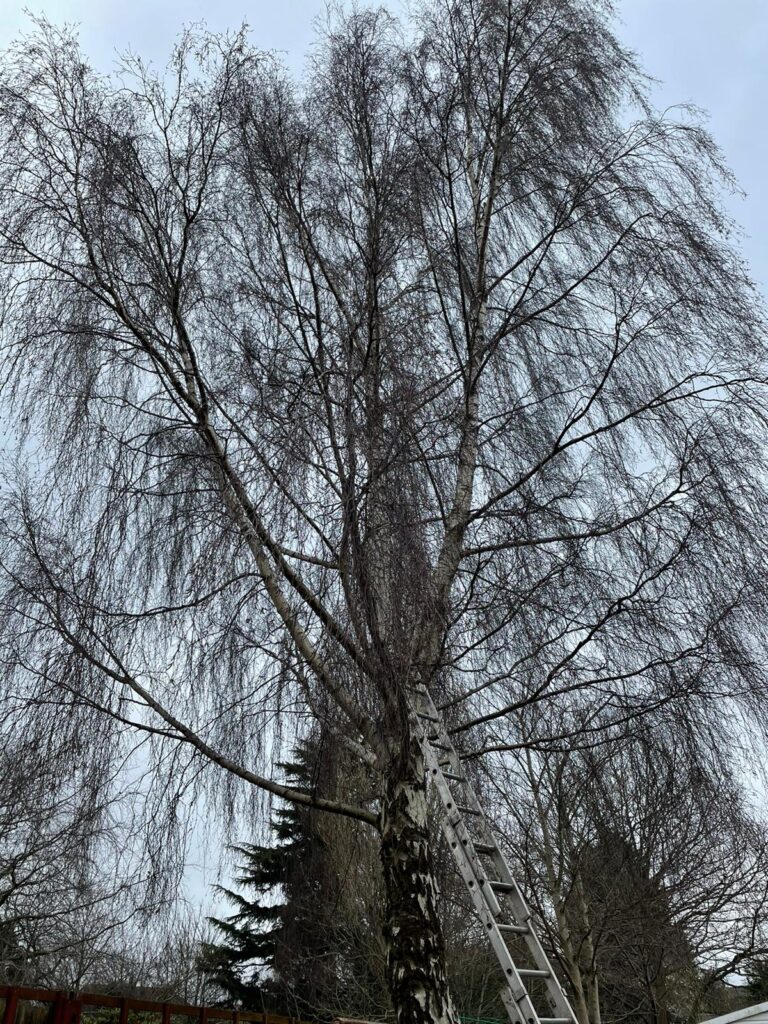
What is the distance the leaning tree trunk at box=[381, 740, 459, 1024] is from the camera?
4098 mm

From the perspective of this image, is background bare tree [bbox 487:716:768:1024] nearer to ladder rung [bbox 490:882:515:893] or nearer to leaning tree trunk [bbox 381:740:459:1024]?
ladder rung [bbox 490:882:515:893]

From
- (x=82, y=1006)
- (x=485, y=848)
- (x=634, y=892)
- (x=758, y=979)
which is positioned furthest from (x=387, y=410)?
(x=758, y=979)

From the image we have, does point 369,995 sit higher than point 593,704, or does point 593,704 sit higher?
point 369,995

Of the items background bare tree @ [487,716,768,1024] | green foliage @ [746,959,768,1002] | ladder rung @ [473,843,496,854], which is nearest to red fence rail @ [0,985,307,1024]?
ladder rung @ [473,843,496,854]

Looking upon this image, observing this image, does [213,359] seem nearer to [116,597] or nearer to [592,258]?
[116,597]

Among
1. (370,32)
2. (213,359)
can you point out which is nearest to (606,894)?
(213,359)

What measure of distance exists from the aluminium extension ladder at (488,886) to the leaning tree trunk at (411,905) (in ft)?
0.45

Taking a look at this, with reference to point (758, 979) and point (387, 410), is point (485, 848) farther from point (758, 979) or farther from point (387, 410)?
point (758, 979)

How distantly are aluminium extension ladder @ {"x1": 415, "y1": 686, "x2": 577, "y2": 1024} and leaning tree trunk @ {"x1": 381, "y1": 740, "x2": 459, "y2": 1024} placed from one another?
137mm

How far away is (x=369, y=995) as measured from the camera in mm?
14555

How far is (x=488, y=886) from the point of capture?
4.26m

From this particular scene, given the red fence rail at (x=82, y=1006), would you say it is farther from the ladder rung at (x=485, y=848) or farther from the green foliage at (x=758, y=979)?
the green foliage at (x=758, y=979)

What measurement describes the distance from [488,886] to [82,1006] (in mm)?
3608

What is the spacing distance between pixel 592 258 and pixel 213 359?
8.75 ft
